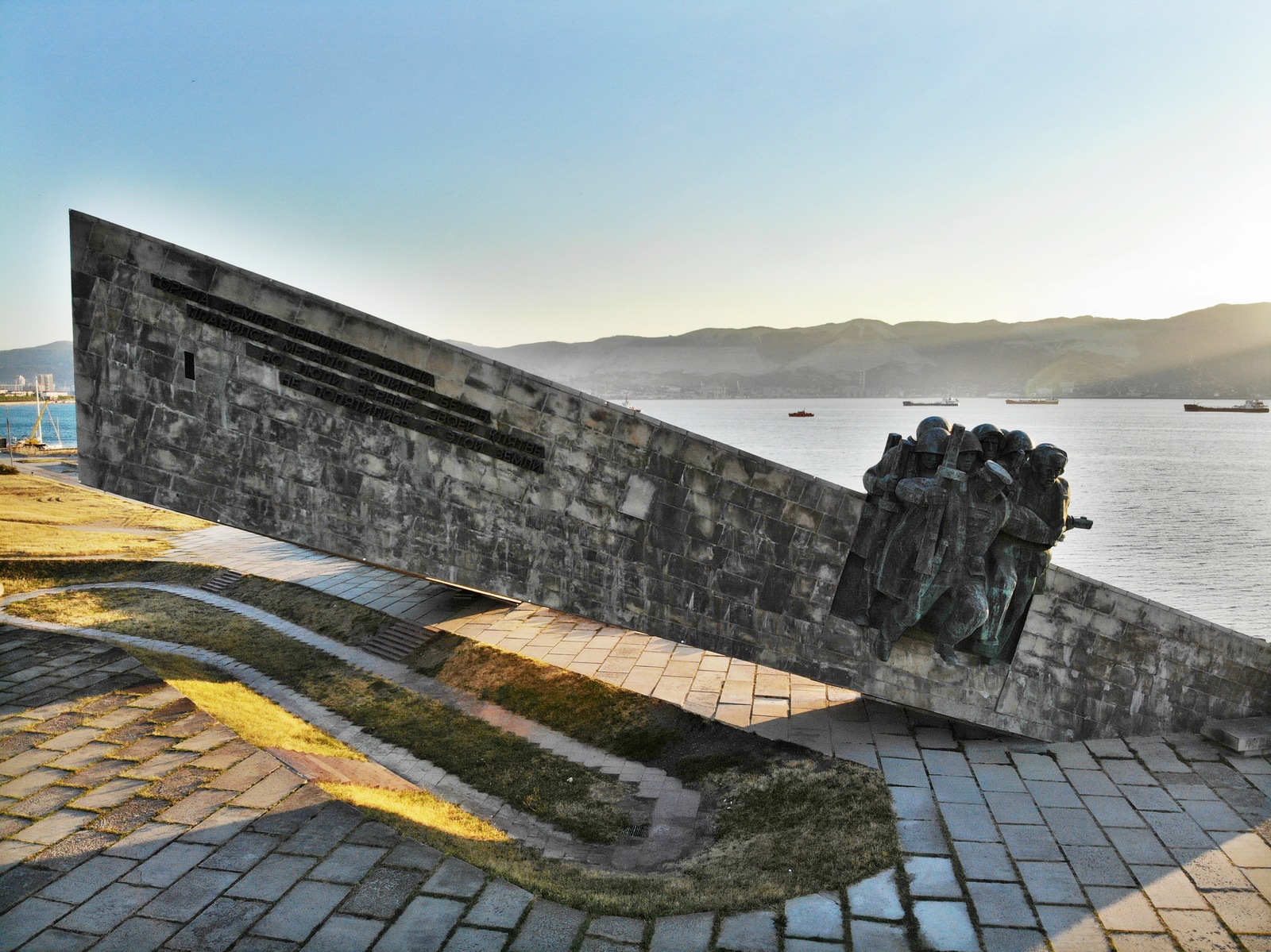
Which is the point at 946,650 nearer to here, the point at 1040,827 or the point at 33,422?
the point at 1040,827

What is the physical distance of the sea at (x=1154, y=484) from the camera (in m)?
34.9

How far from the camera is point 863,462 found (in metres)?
76.1

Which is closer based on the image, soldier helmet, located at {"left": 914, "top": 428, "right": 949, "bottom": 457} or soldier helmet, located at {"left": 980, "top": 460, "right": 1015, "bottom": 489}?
soldier helmet, located at {"left": 980, "top": 460, "right": 1015, "bottom": 489}

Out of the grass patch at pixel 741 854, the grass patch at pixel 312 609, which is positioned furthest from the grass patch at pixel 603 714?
the grass patch at pixel 312 609

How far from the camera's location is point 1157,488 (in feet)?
192

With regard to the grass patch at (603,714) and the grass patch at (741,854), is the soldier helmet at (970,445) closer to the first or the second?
the grass patch at (741,854)

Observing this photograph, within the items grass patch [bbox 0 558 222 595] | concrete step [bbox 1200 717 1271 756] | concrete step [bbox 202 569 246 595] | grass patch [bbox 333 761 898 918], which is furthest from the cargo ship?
grass patch [bbox 0 558 222 595]

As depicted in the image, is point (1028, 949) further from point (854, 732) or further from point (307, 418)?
point (307, 418)

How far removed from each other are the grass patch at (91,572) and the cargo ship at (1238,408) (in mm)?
167510

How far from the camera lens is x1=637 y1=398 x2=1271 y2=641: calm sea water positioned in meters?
34.8

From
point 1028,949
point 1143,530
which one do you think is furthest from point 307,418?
point 1143,530

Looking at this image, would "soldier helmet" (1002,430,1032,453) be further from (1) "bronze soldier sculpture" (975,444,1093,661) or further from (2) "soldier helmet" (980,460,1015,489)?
(2) "soldier helmet" (980,460,1015,489)

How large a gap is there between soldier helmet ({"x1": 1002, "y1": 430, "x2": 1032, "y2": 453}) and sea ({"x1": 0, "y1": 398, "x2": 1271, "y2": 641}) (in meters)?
24.6


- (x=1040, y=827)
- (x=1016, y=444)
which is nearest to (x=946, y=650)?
(x=1040, y=827)
